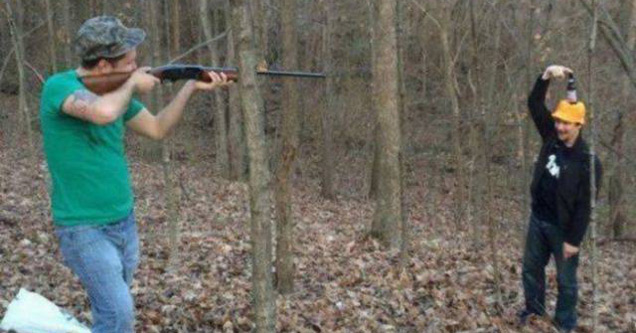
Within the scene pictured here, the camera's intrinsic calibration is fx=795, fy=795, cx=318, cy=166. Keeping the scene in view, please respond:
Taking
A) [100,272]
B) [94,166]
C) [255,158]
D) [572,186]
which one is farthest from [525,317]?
[94,166]

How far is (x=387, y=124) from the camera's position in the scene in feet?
38.5

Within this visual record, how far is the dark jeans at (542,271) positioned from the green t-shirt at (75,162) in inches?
163

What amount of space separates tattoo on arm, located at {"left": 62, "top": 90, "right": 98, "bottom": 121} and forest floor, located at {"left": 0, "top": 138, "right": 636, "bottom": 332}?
2.47 metres

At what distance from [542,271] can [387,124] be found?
5006 millimetres

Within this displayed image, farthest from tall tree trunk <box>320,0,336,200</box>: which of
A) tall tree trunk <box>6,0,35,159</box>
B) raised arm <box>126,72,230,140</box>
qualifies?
raised arm <box>126,72,230,140</box>

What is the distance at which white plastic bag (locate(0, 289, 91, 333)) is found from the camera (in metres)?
5.07

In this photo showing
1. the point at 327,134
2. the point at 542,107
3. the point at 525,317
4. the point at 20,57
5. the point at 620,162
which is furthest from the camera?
the point at 327,134

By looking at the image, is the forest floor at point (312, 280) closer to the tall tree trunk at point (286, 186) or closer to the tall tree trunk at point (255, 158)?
the tall tree trunk at point (286, 186)

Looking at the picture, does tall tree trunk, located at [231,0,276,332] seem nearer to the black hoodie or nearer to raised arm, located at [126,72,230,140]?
raised arm, located at [126,72,230,140]

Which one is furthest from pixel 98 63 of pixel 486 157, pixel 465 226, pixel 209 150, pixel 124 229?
pixel 209 150

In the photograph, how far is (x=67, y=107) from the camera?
12.5 feet

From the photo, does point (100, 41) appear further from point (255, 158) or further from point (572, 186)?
point (572, 186)

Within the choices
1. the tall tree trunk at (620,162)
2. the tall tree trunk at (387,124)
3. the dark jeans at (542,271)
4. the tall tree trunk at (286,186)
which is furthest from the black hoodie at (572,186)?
the tall tree trunk at (620,162)

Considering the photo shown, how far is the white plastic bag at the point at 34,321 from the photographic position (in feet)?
16.6
